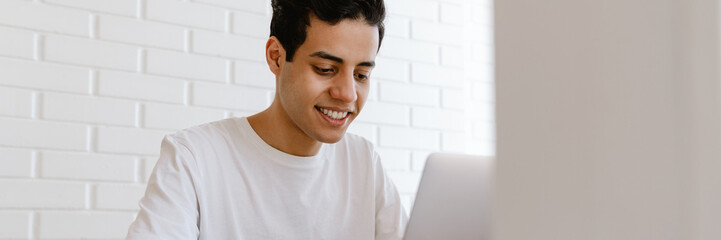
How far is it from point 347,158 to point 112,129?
0.78 m

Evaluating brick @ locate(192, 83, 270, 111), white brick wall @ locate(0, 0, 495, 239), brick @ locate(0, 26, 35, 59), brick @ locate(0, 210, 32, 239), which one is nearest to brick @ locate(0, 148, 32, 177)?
white brick wall @ locate(0, 0, 495, 239)

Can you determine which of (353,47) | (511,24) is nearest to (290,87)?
(353,47)

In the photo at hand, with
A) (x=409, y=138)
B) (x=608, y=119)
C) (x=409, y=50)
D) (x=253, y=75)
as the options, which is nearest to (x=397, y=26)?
(x=409, y=50)

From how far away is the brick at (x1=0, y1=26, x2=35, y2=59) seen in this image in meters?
1.89

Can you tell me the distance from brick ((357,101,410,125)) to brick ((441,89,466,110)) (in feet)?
0.65

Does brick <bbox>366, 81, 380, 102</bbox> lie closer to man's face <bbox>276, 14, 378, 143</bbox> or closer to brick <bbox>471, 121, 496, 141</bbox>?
brick <bbox>471, 121, 496, 141</bbox>

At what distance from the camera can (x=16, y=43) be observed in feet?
6.26

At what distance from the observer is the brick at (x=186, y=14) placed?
2162 mm

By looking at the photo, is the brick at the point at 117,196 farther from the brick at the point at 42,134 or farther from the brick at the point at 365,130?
the brick at the point at 365,130

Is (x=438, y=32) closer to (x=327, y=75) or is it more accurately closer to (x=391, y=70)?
(x=391, y=70)

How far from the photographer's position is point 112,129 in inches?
81.4

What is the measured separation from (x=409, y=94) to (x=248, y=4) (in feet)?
2.41

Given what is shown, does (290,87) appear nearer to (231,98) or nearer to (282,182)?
(282,182)

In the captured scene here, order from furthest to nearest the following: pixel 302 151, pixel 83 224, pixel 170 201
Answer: pixel 83 224 < pixel 302 151 < pixel 170 201
